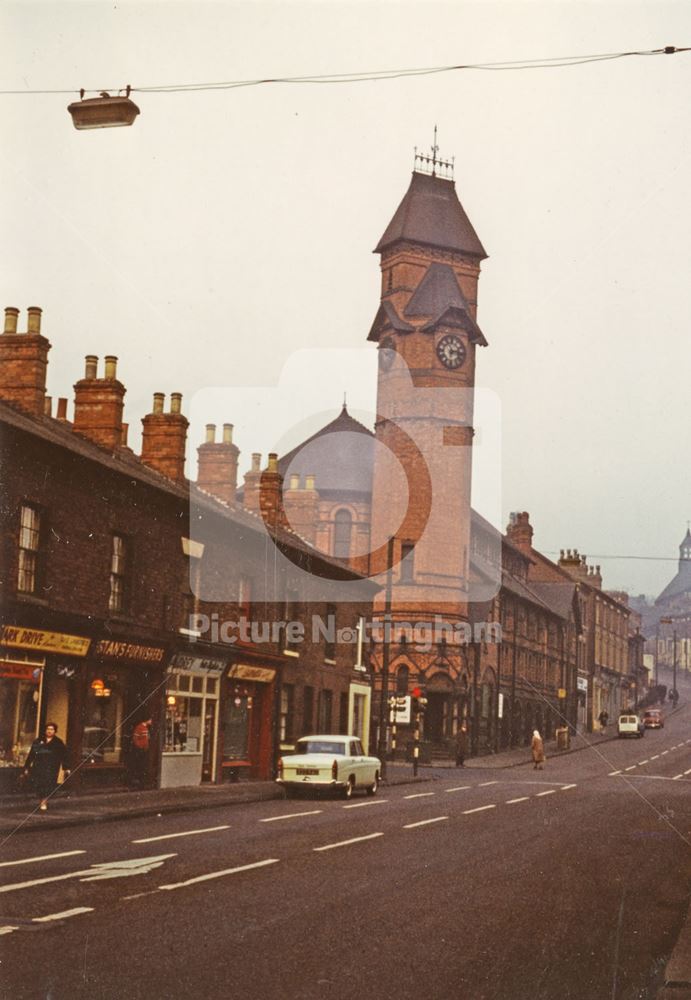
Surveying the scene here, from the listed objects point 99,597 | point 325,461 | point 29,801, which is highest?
point 325,461

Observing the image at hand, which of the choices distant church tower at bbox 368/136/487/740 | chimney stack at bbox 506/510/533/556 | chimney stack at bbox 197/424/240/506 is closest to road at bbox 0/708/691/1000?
chimney stack at bbox 197/424/240/506

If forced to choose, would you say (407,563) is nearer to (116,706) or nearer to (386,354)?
(386,354)

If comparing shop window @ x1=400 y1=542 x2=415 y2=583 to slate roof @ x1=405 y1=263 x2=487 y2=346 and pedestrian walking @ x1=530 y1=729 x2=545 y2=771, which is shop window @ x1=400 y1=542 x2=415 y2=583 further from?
pedestrian walking @ x1=530 y1=729 x2=545 y2=771

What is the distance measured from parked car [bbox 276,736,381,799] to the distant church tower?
29994mm

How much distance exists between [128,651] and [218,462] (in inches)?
679

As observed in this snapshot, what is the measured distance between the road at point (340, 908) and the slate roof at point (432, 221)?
46.0m

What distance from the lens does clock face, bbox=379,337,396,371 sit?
211 ft

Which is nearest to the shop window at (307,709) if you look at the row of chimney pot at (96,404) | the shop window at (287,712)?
the shop window at (287,712)

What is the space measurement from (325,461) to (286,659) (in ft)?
114

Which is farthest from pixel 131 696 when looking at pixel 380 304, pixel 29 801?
pixel 380 304

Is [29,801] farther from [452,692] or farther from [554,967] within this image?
[452,692]

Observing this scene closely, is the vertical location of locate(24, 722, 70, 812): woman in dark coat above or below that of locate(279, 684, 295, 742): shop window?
below

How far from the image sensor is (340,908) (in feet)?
39.0

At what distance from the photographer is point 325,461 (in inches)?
2840
